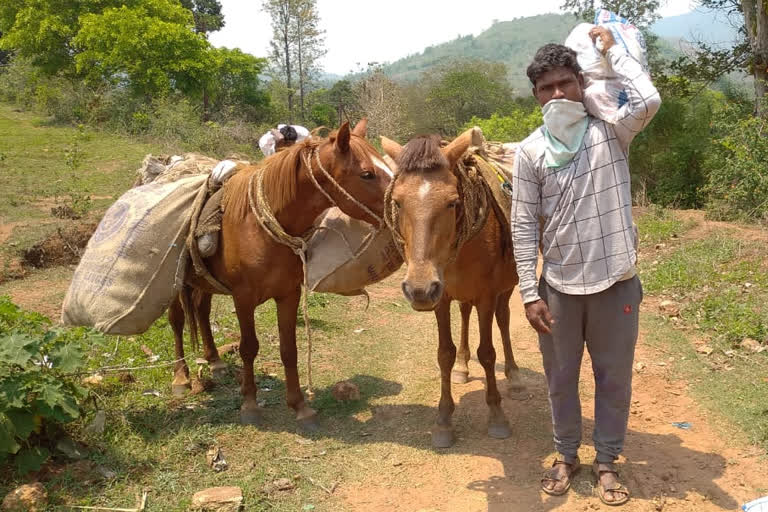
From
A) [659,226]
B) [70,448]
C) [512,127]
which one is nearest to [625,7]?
[512,127]

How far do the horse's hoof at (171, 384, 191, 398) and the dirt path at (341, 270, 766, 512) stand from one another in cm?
184

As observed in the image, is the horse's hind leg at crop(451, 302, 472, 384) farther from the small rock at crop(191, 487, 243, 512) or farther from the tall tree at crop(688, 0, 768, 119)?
the tall tree at crop(688, 0, 768, 119)

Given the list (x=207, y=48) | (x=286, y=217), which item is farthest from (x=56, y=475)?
(x=207, y=48)

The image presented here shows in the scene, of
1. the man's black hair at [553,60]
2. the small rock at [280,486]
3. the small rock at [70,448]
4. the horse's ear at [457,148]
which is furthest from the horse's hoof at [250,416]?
the man's black hair at [553,60]

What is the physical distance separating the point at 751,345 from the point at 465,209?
3273 mm

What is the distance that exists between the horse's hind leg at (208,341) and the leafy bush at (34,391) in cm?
150

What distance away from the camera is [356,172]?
355 centimetres

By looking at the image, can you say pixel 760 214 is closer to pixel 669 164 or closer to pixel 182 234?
pixel 669 164

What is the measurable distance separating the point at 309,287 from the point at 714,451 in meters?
2.75

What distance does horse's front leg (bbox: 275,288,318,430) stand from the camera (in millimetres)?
4113

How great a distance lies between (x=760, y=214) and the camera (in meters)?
9.19

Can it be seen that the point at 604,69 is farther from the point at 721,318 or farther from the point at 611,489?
the point at 721,318

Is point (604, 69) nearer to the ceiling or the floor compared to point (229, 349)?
nearer to the ceiling

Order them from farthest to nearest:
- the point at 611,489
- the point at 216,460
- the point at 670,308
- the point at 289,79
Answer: the point at 289,79, the point at 670,308, the point at 216,460, the point at 611,489
